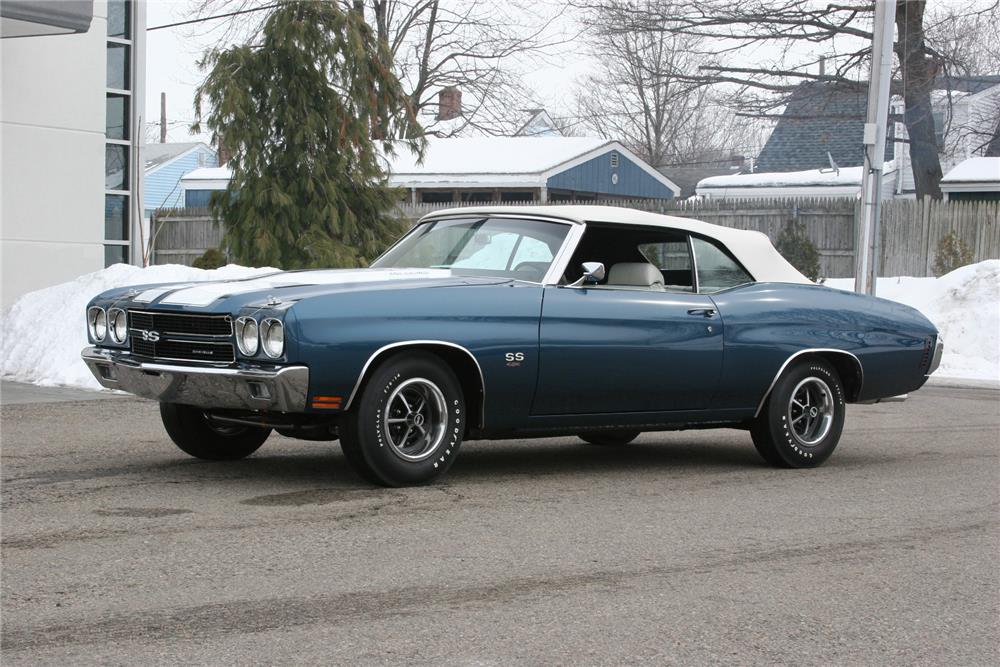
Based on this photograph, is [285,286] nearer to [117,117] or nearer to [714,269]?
[714,269]

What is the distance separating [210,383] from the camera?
271 inches

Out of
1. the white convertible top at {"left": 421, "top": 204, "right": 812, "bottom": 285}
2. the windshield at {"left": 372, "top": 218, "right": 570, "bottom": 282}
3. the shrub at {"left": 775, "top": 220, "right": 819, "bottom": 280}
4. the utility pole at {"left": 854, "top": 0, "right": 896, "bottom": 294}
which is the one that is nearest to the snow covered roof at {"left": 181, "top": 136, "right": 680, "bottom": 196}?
the shrub at {"left": 775, "top": 220, "right": 819, "bottom": 280}

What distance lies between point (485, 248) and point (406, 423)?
1.40 meters

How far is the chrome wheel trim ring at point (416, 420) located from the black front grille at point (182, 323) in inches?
36.5

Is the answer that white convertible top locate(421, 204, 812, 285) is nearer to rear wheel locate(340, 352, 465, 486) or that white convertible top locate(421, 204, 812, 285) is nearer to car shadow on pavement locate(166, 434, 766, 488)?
car shadow on pavement locate(166, 434, 766, 488)

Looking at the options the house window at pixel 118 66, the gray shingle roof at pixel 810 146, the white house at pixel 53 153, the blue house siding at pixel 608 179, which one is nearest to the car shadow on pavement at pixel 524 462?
the white house at pixel 53 153

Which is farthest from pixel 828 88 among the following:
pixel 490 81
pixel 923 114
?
pixel 490 81

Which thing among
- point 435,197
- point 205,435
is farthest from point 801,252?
point 205,435

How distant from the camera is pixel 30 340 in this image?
13914 mm

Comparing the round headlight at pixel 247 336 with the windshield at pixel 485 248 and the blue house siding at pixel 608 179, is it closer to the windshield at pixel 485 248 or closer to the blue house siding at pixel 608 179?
the windshield at pixel 485 248

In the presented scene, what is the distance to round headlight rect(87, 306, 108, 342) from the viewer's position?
759 centimetres

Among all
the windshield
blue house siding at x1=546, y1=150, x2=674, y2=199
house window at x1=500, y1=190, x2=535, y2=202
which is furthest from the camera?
blue house siding at x1=546, y1=150, x2=674, y2=199

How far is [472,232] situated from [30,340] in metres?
7.32

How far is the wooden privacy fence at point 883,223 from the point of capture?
2870cm
